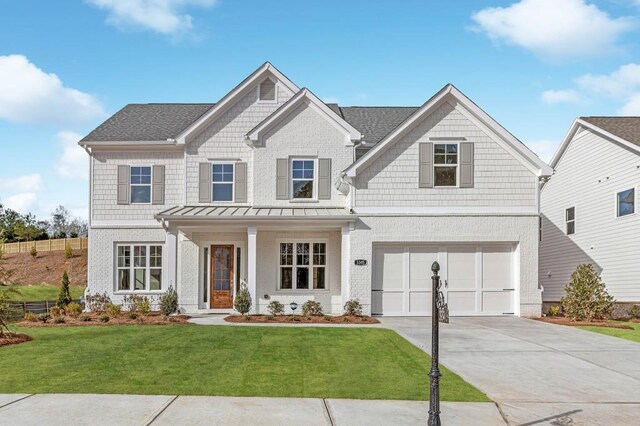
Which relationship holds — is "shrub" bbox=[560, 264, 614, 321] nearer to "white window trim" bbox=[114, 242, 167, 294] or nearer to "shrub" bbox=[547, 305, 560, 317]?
"shrub" bbox=[547, 305, 560, 317]

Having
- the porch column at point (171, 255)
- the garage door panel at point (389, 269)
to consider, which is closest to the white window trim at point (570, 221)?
the garage door panel at point (389, 269)

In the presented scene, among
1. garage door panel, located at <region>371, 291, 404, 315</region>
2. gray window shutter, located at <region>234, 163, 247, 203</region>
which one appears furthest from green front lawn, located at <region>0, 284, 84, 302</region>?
garage door panel, located at <region>371, 291, 404, 315</region>

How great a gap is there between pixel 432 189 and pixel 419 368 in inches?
377

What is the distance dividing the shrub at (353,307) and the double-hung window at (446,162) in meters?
4.93

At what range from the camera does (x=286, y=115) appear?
19672mm

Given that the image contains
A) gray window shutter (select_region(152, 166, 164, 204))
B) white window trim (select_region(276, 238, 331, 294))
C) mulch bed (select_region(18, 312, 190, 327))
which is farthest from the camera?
gray window shutter (select_region(152, 166, 164, 204))

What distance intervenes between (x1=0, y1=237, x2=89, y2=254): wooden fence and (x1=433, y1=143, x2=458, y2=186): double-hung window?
1543 inches

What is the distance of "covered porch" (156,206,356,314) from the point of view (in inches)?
709

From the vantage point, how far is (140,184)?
20266 millimetres

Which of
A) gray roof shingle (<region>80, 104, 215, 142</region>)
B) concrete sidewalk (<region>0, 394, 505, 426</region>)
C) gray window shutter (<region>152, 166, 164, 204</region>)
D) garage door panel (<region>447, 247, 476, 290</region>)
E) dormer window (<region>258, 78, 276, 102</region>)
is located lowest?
concrete sidewalk (<region>0, 394, 505, 426</region>)

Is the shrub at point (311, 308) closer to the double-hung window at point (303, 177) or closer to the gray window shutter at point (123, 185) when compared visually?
the double-hung window at point (303, 177)

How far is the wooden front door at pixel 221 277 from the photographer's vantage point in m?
19.6

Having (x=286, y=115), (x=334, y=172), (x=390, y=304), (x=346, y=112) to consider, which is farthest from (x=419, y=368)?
(x=346, y=112)

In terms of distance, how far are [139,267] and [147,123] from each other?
5.78m
